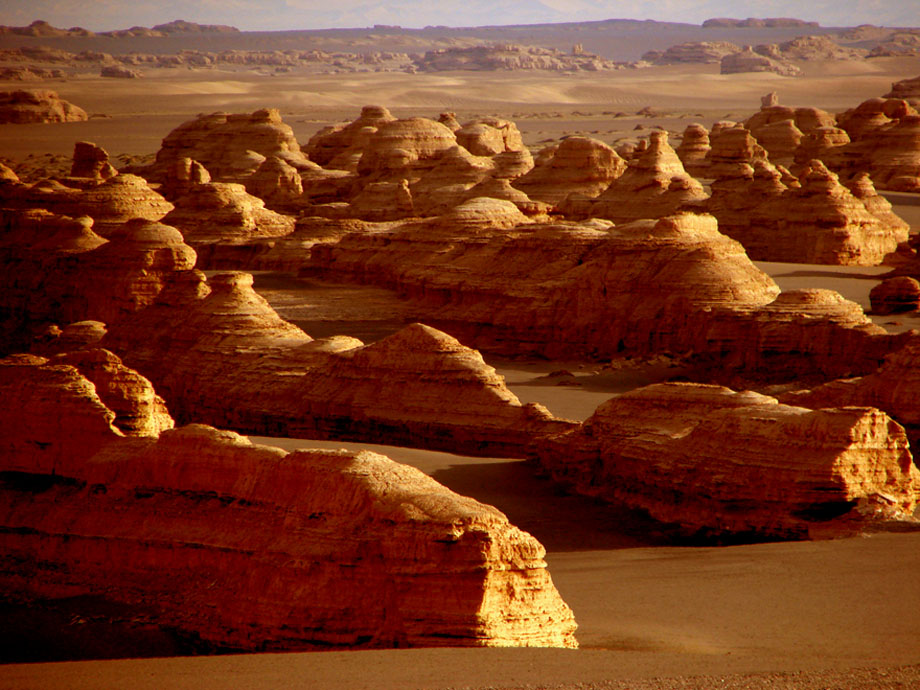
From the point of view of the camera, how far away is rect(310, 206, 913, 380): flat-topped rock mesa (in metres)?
28.6

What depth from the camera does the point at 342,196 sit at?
193ft

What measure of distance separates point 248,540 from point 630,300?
19.7 meters

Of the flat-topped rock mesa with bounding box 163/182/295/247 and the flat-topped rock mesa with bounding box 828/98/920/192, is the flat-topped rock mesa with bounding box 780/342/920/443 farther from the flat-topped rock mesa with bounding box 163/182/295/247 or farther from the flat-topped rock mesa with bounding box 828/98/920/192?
the flat-topped rock mesa with bounding box 828/98/920/192

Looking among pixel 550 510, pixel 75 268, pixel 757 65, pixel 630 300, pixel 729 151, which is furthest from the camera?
pixel 757 65

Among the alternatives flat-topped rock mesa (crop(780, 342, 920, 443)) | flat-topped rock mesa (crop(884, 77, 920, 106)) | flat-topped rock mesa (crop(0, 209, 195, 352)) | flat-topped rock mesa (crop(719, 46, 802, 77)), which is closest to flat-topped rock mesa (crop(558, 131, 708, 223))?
flat-topped rock mesa (crop(0, 209, 195, 352))

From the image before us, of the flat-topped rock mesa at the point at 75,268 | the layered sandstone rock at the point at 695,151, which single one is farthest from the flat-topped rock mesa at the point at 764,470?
the layered sandstone rock at the point at 695,151

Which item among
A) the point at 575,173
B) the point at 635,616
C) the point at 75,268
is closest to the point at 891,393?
the point at 635,616

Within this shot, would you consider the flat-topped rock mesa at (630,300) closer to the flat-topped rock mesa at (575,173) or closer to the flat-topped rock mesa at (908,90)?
the flat-topped rock mesa at (575,173)

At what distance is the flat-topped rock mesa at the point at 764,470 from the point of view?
17766mm

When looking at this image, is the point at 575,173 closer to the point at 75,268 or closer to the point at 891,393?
the point at 75,268

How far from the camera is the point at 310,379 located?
25.5 m

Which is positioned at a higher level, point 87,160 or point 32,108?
point 87,160

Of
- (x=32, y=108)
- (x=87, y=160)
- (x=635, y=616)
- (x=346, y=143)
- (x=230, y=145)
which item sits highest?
(x=635, y=616)

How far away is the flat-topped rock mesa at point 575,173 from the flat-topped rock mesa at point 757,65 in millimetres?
137847
